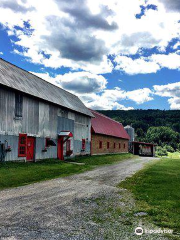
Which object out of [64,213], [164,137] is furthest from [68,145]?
[164,137]

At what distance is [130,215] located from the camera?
24.9ft

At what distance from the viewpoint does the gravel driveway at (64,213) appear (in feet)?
19.8

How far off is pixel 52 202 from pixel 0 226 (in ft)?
9.14

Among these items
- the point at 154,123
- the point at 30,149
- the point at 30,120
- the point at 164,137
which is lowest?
the point at 164,137

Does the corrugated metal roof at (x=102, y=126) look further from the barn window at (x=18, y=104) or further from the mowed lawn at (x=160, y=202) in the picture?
the mowed lawn at (x=160, y=202)

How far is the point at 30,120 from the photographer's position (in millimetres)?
21984

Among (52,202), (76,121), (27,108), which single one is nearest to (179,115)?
(76,121)

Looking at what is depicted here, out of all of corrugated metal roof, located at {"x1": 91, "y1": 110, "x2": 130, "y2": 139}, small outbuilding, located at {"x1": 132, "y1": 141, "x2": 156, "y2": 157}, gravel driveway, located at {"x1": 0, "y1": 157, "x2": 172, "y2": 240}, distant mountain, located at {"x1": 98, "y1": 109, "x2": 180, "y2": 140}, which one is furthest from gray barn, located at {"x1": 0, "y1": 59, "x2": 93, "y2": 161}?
distant mountain, located at {"x1": 98, "y1": 109, "x2": 180, "y2": 140}

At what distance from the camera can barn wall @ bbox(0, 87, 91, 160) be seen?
756 inches

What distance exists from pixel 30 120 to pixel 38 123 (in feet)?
4.17

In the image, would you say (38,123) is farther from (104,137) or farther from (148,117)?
(148,117)

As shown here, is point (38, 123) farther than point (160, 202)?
Yes

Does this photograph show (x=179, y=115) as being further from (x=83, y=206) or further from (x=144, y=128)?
(x=83, y=206)

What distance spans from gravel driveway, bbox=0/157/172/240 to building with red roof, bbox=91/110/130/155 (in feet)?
85.6
